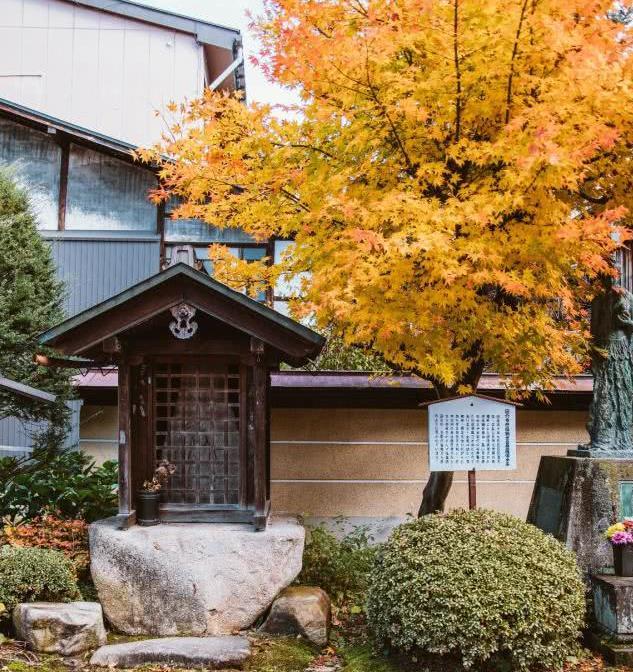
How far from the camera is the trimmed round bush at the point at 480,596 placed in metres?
6.26

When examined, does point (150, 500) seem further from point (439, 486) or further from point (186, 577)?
point (439, 486)

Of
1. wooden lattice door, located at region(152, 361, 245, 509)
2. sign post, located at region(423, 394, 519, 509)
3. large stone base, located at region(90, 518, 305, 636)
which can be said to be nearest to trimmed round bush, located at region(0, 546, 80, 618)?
large stone base, located at region(90, 518, 305, 636)

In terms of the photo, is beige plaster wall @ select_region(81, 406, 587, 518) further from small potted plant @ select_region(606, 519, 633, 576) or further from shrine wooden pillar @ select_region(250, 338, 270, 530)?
small potted plant @ select_region(606, 519, 633, 576)

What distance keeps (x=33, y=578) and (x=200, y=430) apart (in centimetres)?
236

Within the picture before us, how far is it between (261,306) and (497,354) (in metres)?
2.77

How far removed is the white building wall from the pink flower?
565 inches

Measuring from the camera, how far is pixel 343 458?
11328 millimetres

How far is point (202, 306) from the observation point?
26.1ft

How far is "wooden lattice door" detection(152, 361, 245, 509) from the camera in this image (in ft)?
27.8

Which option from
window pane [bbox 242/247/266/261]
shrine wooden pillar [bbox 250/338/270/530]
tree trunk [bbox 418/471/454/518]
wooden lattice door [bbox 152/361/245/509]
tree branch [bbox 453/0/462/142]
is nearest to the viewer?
tree branch [bbox 453/0/462/142]

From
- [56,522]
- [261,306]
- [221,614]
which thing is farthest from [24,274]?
[221,614]

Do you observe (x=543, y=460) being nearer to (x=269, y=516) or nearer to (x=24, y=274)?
(x=269, y=516)

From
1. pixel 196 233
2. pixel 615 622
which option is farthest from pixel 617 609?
pixel 196 233

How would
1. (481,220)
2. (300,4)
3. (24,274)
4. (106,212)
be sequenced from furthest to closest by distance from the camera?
(106,212)
(24,274)
(300,4)
(481,220)
